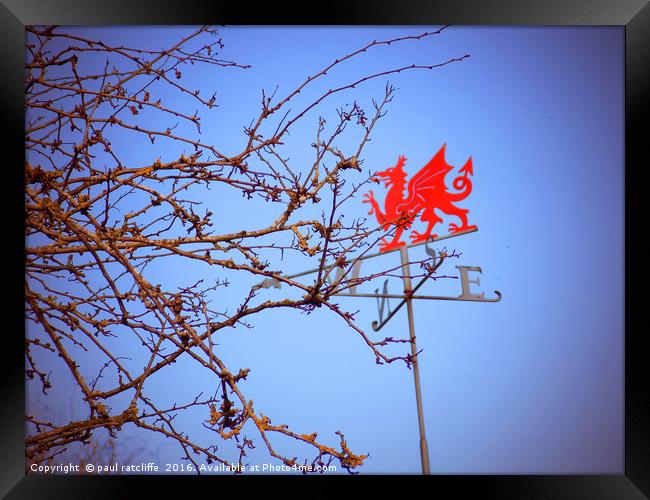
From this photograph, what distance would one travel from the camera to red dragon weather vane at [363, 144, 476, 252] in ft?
8.68

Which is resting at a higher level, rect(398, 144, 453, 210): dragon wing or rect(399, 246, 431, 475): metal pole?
rect(398, 144, 453, 210): dragon wing

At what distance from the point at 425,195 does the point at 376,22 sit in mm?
606

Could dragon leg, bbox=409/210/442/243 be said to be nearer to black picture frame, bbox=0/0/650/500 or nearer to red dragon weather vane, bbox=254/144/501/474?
red dragon weather vane, bbox=254/144/501/474

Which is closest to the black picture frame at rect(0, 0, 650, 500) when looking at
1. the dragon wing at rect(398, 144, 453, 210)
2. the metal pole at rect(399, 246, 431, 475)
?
the metal pole at rect(399, 246, 431, 475)

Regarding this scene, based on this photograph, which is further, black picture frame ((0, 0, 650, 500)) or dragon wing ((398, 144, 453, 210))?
dragon wing ((398, 144, 453, 210))

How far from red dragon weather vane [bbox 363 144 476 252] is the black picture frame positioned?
50 cm

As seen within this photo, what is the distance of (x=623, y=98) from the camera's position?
8.47 ft

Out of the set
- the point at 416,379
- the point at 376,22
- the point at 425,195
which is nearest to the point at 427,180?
the point at 425,195

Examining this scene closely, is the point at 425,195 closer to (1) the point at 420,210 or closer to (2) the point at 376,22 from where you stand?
(1) the point at 420,210

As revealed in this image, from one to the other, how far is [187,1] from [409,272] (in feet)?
3.78

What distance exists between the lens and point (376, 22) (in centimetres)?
248

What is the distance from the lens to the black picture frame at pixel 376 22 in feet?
8.11

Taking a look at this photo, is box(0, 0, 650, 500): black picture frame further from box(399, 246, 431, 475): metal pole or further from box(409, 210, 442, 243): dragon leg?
box(409, 210, 442, 243): dragon leg

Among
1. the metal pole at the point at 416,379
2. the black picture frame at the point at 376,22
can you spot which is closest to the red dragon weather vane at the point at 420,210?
the metal pole at the point at 416,379
